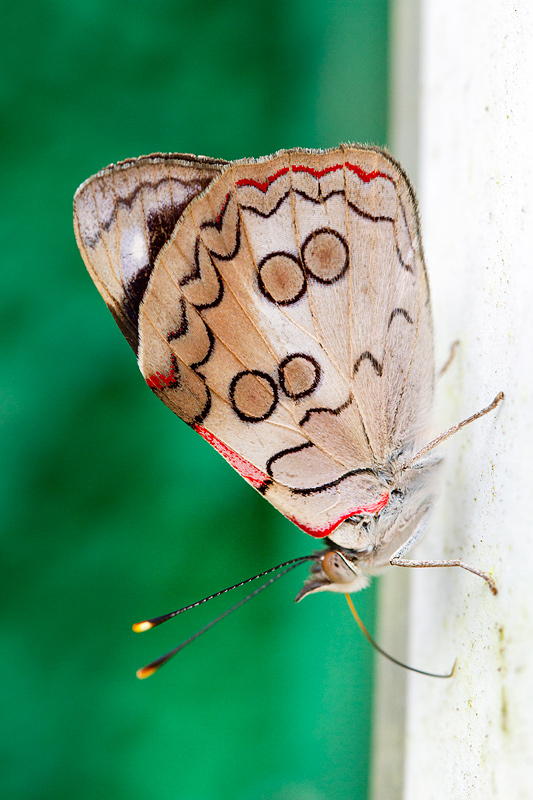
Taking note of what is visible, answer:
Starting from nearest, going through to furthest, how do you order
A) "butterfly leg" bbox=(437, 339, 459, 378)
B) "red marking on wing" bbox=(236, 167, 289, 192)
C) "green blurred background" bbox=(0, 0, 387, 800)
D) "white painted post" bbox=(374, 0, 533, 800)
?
"white painted post" bbox=(374, 0, 533, 800) < "red marking on wing" bbox=(236, 167, 289, 192) < "butterfly leg" bbox=(437, 339, 459, 378) < "green blurred background" bbox=(0, 0, 387, 800)

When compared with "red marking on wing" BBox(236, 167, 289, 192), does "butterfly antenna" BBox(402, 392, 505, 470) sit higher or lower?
lower

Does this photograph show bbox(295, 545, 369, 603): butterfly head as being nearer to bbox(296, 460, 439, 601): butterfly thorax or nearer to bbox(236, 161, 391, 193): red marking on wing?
bbox(296, 460, 439, 601): butterfly thorax

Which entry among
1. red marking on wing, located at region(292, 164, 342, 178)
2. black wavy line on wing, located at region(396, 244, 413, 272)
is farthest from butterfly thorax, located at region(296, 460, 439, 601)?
red marking on wing, located at region(292, 164, 342, 178)

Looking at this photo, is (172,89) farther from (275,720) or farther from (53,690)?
(275,720)

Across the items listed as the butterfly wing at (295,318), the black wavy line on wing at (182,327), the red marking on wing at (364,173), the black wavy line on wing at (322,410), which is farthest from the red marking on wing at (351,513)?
the red marking on wing at (364,173)

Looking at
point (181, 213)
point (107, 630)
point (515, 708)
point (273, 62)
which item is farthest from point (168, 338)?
point (273, 62)

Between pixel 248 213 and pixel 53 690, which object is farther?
pixel 53 690

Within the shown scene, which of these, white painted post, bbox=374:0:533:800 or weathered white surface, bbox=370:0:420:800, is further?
weathered white surface, bbox=370:0:420:800

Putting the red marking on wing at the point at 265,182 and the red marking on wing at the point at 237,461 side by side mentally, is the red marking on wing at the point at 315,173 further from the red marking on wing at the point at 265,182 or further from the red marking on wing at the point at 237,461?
the red marking on wing at the point at 237,461
